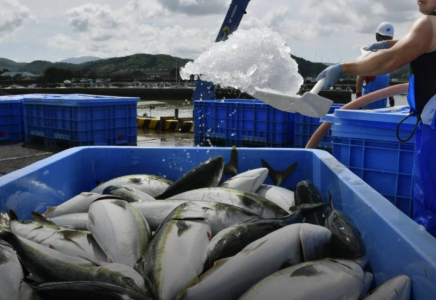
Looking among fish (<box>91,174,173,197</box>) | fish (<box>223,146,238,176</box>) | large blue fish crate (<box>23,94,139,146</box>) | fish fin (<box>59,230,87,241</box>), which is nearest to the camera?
fish fin (<box>59,230,87,241</box>)

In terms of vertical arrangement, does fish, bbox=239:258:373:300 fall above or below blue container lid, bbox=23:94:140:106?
below

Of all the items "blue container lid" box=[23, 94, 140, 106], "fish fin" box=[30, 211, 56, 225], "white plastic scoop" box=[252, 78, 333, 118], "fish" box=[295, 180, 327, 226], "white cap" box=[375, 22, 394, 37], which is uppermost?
"white cap" box=[375, 22, 394, 37]

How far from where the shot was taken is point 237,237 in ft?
6.84

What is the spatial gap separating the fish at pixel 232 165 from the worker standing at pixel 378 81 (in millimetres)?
3389

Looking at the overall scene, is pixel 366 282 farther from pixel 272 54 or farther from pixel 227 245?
pixel 272 54

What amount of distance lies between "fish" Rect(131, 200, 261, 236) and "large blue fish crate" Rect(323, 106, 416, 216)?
1.40 meters

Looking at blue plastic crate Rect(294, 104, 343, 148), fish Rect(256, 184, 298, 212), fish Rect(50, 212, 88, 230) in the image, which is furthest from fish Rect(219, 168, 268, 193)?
blue plastic crate Rect(294, 104, 343, 148)

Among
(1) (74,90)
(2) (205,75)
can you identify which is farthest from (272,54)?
(1) (74,90)

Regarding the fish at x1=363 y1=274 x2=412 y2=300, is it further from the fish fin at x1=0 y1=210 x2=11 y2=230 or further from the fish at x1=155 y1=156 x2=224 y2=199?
the fish fin at x1=0 y1=210 x2=11 y2=230

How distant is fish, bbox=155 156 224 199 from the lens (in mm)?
3041

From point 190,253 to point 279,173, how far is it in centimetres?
168

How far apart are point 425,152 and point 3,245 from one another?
252 cm

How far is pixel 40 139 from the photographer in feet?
28.7

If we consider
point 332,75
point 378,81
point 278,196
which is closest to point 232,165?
point 278,196
